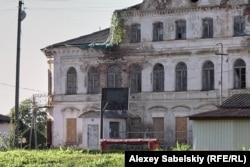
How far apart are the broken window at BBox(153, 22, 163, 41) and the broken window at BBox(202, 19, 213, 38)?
9.82ft

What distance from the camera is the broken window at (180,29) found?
5144 centimetres

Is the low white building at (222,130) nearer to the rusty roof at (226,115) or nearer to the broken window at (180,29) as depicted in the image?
the rusty roof at (226,115)

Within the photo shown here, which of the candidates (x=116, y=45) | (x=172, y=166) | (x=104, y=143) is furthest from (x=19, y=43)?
(x=172, y=166)

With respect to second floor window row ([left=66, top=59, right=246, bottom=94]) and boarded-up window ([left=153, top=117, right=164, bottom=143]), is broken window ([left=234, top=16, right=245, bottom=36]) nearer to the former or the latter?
second floor window row ([left=66, top=59, right=246, bottom=94])

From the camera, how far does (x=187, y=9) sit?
51.0m

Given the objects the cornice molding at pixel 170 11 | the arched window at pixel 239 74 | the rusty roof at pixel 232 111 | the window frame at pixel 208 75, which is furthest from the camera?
the window frame at pixel 208 75

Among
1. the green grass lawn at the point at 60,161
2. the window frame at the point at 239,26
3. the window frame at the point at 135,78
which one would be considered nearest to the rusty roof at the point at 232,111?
the window frame at the point at 239,26

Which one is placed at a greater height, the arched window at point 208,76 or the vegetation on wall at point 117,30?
the vegetation on wall at point 117,30

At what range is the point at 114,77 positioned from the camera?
176ft

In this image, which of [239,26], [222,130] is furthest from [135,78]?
[222,130]

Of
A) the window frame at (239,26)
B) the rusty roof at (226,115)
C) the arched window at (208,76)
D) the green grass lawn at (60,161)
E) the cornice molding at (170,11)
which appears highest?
the cornice molding at (170,11)

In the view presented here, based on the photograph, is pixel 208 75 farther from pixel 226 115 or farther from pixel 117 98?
pixel 226 115

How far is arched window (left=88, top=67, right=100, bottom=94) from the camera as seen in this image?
54.1 metres

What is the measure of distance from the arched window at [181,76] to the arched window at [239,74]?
11.1 feet
